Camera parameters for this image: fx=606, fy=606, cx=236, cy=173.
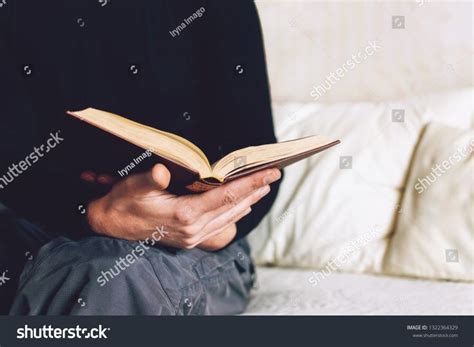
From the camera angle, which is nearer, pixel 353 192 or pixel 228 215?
pixel 228 215

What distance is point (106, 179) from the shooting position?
88 cm

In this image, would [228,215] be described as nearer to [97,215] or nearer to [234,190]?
[234,190]

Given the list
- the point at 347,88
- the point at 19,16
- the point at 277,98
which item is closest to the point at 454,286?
the point at 347,88

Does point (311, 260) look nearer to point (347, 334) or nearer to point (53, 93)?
point (347, 334)

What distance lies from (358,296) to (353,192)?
26 centimetres

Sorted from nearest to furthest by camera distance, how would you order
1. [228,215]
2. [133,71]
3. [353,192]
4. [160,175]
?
[160,175] → [228,215] → [133,71] → [353,192]

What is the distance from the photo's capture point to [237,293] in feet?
3.44

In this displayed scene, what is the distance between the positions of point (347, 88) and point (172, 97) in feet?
1.98

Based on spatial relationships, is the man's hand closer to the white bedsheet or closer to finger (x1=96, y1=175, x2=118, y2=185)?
finger (x1=96, y1=175, x2=118, y2=185)

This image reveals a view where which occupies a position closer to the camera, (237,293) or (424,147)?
(237,293)

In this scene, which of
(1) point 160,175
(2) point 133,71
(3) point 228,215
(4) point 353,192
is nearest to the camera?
(1) point 160,175

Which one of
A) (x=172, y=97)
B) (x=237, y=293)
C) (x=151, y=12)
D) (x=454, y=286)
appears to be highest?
(x=151, y=12)

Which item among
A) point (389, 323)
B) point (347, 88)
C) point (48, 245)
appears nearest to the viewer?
point (48, 245)

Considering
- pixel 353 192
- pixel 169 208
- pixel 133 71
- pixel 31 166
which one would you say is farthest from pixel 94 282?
pixel 353 192
